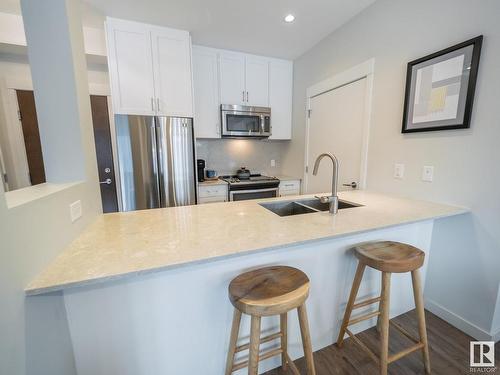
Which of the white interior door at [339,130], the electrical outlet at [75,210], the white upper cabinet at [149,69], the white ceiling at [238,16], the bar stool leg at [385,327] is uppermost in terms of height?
the white ceiling at [238,16]

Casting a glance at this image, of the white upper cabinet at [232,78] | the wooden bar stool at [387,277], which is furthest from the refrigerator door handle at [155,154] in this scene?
the wooden bar stool at [387,277]

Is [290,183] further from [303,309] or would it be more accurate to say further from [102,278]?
[102,278]

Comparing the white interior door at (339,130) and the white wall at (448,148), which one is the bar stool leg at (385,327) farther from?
the white interior door at (339,130)

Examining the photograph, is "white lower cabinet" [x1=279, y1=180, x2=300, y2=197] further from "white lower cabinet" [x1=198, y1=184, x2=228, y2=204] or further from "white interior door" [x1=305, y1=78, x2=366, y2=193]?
"white lower cabinet" [x1=198, y1=184, x2=228, y2=204]

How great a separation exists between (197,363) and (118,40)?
283 cm

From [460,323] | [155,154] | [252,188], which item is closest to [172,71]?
[155,154]

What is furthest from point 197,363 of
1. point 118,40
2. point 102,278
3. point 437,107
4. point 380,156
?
point 118,40

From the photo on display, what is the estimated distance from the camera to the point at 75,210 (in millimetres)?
1003

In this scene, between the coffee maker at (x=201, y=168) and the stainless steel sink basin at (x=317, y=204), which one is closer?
the stainless steel sink basin at (x=317, y=204)

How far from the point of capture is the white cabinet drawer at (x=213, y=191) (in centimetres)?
270

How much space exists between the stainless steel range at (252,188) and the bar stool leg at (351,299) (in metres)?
1.75

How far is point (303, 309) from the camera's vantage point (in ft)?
3.11

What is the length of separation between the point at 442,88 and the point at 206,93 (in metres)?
2.36

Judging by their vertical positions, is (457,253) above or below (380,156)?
below
